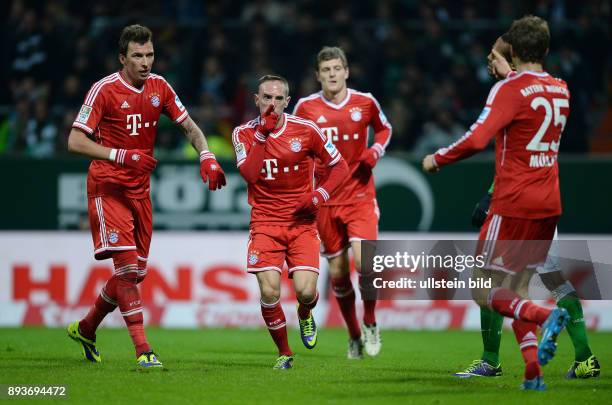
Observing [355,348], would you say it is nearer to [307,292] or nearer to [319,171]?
[307,292]

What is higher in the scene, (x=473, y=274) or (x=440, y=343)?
(x=473, y=274)

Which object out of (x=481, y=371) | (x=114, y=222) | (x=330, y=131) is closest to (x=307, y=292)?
(x=481, y=371)

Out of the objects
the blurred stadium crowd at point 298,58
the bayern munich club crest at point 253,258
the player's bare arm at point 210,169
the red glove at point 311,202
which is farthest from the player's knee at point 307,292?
the blurred stadium crowd at point 298,58

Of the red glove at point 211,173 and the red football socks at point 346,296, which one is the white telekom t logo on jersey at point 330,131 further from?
the red glove at point 211,173

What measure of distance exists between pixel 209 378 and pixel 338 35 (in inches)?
430

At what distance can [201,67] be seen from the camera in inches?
707

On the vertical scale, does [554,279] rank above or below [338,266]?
above

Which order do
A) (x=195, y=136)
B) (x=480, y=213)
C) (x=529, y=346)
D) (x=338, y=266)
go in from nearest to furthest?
(x=529, y=346) < (x=480, y=213) < (x=195, y=136) < (x=338, y=266)

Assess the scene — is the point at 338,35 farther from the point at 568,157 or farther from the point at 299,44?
the point at 568,157

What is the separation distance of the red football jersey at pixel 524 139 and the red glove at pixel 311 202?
1895 millimetres

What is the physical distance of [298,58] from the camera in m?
17.9

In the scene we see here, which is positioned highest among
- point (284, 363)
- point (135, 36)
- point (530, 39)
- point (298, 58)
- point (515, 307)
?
point (298, 58)

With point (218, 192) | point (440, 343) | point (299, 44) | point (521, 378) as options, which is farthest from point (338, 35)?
point (521, 378)

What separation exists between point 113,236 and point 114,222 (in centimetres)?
13
